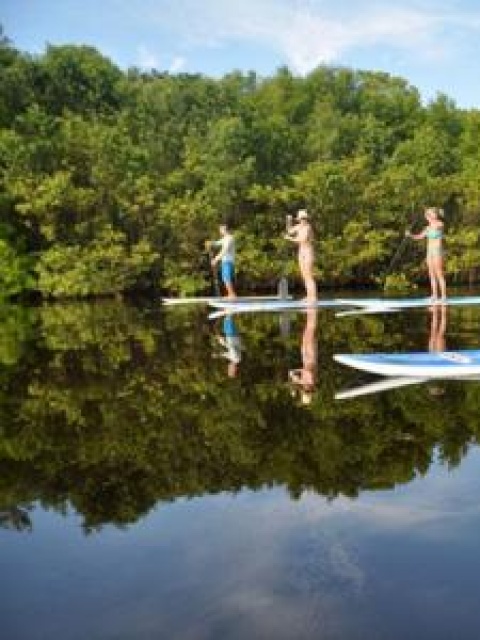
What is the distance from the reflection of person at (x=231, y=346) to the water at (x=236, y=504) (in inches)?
4.5

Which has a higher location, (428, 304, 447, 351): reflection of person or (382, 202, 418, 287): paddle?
(382, 202, 418, 287): paddle

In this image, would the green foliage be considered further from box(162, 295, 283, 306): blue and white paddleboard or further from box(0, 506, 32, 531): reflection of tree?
box(0, 506, 32, 531): reflection of tree

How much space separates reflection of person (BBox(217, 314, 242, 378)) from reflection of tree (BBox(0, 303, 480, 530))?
189mm

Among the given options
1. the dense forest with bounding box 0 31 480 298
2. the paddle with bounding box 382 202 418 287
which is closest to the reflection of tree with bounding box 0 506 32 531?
the dense forest with bounding box 0 31 480 298

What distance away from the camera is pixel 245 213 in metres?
29.6

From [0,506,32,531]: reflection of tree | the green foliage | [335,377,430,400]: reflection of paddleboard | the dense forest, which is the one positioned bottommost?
[0,506,32,531]: reflection of tree

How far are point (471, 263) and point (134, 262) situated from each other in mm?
11023

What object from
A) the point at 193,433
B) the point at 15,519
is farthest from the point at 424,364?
the point at 15,519

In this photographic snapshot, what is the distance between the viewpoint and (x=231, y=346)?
1173cm

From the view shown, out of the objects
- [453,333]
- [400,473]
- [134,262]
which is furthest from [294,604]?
[134,262]

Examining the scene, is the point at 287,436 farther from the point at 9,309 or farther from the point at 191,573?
the point at 9,309

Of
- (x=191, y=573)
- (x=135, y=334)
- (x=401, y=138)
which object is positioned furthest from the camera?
(x=401, y=138)

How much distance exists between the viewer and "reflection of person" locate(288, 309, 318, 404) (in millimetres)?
8086

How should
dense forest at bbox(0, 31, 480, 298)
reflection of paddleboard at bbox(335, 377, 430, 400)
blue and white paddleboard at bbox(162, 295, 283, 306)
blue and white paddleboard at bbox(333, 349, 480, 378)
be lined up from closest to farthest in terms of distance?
reflection of paddleboard at bbox(335, 377, 430, 400) → blue and white paddleboard at bbox(333, 349, 480, 378) → blue and white paddleboard at bbox(162, 295, 283, 306) → dense forest at bbox(0, 31, 480, 298)
